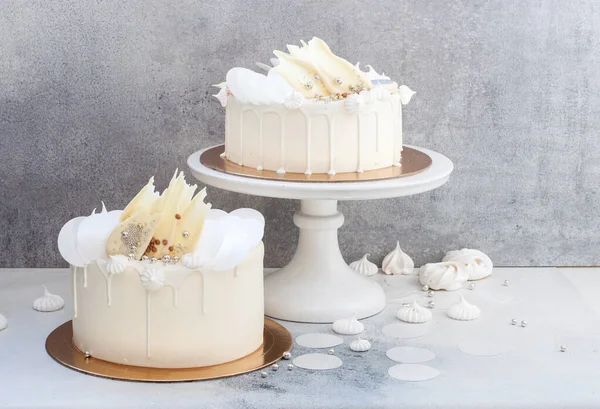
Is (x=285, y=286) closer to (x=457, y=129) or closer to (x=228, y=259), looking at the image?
(x=228, y=259)

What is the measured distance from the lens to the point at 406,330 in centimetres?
220

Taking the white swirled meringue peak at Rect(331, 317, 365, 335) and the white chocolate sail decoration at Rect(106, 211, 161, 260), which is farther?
the white swirled meringue peak at Rect(331, 317, 365, 335)

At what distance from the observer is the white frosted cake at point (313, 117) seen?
213 centimetres

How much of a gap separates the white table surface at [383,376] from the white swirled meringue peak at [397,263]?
0.24 meters

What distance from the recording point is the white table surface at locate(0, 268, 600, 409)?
1824 millimetres

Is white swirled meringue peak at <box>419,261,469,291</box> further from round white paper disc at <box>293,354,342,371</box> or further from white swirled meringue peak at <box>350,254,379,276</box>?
round white paper disc at <box>293,354,342,371</box>

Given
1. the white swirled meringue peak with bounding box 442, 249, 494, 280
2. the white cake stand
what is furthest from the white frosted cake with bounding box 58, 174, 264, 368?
Result: the white swirled meringue peak with bounding box 442, 249, 494, 280

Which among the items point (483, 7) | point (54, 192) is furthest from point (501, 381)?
point (54, 192)

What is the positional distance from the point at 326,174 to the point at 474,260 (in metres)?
0.66

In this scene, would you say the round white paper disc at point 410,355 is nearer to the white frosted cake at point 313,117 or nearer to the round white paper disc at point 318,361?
the round white paper disc at point 318,361

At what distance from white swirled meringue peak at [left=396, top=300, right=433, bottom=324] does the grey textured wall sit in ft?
1.55

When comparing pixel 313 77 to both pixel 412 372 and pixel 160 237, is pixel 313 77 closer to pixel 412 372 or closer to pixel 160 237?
pixel 160 237

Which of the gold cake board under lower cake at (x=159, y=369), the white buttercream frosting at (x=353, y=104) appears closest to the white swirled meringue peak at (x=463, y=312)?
the gold cake board under lower cake at (x=159, y=369)

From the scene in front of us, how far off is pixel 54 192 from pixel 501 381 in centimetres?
136
